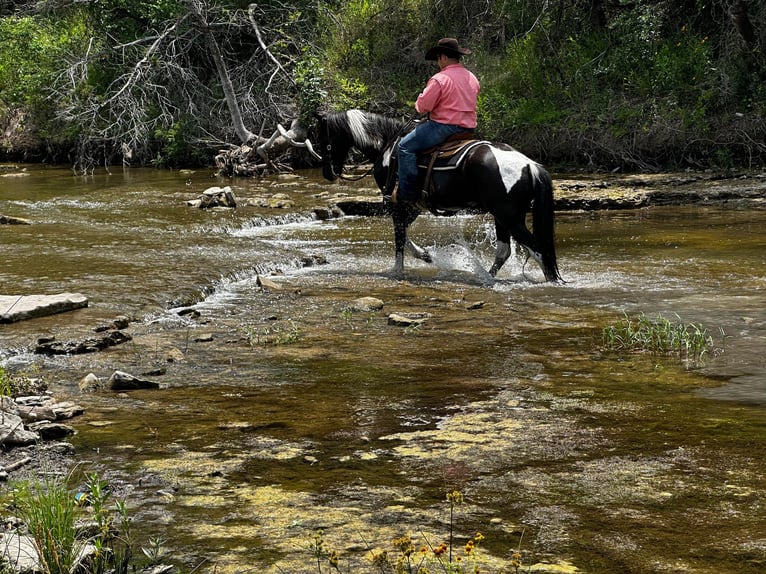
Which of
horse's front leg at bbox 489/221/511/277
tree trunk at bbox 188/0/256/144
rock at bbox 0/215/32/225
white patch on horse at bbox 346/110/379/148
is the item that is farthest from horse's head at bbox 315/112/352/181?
tree trunk at bbox 188/0/256/144

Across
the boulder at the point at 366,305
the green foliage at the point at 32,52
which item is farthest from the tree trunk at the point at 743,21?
the green foliage at the point at 32,52

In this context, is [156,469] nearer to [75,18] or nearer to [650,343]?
[650,343]

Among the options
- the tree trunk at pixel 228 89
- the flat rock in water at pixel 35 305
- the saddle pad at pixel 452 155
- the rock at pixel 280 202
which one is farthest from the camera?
the tree trunk at pixel 228 89

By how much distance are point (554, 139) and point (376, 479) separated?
644 inches

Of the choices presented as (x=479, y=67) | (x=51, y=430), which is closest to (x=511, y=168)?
(x=51, y=430)

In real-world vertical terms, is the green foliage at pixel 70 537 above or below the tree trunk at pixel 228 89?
below

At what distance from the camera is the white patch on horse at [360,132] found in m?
10.7

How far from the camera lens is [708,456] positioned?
411cm

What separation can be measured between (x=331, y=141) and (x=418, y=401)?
6291 millimetres

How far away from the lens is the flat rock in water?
7.74m

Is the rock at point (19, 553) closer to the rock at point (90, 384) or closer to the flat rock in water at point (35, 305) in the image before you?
the rock at point (90, 384)

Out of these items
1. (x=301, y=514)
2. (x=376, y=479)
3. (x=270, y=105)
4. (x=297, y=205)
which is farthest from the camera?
(x=270, y=105)

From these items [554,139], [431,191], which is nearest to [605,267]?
[431,191]

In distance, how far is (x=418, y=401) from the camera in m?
5.26
